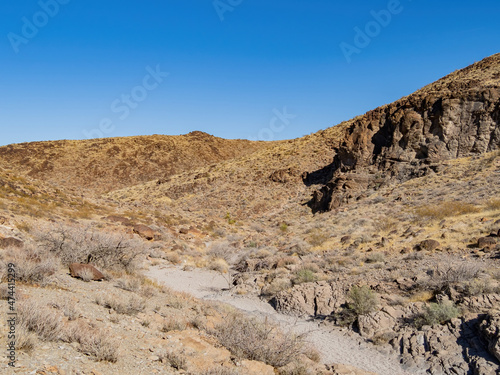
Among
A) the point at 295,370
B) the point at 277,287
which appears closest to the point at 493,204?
the point at 277,287

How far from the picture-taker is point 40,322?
14.6ft

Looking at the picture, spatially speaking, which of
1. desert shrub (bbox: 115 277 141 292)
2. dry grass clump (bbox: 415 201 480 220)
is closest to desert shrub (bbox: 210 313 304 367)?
desert shrub (bbox: 115 277 141 292)

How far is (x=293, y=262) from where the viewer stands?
547 inches

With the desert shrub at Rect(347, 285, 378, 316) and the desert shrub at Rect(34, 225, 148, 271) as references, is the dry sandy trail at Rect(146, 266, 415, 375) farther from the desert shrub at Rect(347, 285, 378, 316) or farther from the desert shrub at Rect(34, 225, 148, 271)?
the desert shrub at Rect(34, 225, 148, 271)

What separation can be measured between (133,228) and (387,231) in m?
14.9

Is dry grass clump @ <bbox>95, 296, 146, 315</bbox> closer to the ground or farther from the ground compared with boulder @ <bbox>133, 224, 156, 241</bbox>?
closer to the ground

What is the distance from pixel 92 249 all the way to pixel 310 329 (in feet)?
23.4

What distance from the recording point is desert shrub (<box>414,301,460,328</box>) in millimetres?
7008

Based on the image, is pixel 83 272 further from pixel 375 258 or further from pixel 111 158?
pixel 111 158

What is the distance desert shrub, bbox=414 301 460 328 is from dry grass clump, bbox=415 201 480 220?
9399mm

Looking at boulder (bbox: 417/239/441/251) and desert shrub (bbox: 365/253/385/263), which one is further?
desert shrub (bbox: 365/253/385/263)

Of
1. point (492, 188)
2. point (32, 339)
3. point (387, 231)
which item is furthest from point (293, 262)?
point (492, 188)

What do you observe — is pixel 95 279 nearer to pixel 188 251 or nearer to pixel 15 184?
pixel 188 251

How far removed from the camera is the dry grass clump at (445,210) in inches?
601
